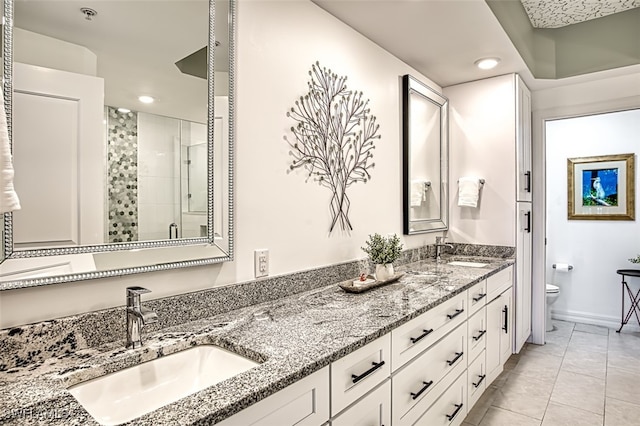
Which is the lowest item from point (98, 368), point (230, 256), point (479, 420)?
point (479, 420)

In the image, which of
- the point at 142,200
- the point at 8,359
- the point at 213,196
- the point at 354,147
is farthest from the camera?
the point at 354,147

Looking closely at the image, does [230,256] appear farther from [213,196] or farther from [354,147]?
[354,147]

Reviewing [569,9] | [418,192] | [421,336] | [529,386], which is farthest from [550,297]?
[421,336]

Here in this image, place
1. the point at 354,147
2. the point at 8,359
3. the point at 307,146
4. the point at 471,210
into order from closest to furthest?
the point at 8,359 < the point at 307,146 < the point at 354,147 < the point at 471,210

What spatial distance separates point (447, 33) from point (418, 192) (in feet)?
3.56

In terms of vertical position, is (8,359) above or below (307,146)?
below

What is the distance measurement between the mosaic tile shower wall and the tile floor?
2.14 meters

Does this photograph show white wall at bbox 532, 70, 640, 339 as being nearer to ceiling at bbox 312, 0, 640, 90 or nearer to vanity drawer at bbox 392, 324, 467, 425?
ceiling at bbox 312, 0, 640, 90

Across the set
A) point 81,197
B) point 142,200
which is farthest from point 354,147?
point 81,197

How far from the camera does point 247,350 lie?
110cm

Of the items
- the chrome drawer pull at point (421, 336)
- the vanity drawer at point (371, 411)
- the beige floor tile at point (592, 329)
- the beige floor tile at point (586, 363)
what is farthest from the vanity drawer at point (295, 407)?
the beige floor tile at point (592, 329)

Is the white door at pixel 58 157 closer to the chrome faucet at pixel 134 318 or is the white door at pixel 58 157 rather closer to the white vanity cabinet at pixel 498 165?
the chrome faucet at pixel 134 318

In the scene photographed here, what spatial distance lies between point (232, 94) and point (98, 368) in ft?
3.42

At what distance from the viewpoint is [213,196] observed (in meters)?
1.45
